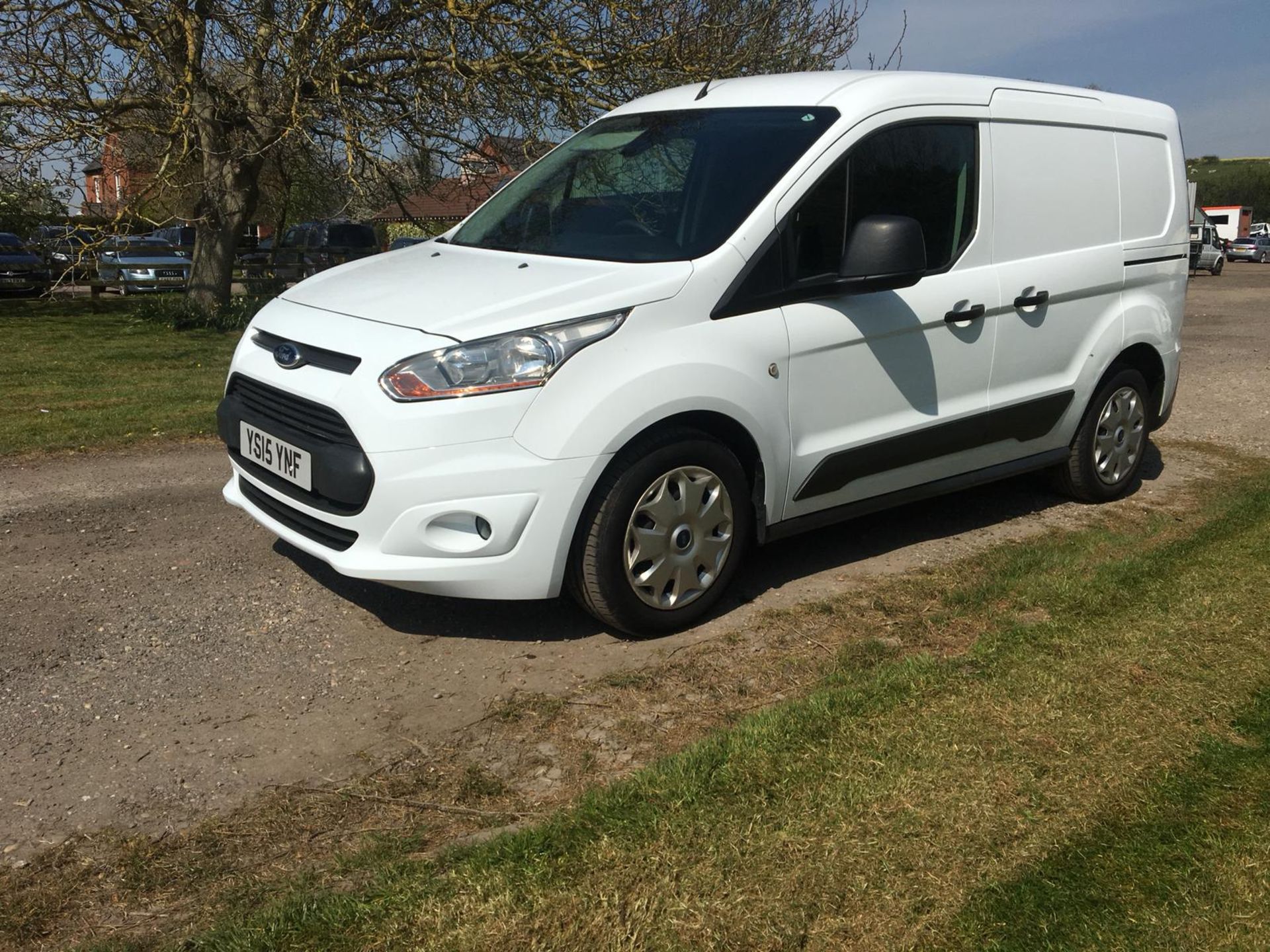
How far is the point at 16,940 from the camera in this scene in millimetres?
2590

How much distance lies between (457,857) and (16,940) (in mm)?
989

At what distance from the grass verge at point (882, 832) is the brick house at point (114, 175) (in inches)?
493

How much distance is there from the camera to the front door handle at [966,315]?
5.02m

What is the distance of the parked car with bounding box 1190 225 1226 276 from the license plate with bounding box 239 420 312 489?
3981 centimetres

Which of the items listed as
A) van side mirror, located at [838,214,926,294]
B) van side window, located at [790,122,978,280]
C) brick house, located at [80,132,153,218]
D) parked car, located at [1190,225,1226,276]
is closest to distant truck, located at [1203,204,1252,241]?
parked car, located at [1190,225,1226,276]

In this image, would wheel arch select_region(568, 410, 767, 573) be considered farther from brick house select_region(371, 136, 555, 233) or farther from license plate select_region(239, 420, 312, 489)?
brick house select_region(371, 136, 555, 233)

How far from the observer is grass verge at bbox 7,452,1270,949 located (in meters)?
2.62

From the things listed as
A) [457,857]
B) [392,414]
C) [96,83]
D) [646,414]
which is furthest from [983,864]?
[96,83]

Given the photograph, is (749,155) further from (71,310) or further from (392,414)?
(71,310)

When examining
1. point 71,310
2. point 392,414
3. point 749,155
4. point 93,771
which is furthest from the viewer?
point 71,310

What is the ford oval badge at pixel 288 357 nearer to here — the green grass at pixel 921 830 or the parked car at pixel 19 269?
the green grass at pixel 921 830

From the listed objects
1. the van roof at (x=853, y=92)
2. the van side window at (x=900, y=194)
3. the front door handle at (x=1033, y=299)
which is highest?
the van roof at (x=853, y=92)

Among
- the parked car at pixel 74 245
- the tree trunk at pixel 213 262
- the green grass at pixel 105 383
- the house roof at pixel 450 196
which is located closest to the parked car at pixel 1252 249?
the house roof at pixel 450 196

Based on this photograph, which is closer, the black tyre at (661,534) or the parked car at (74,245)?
the black tyre at (661,534)
